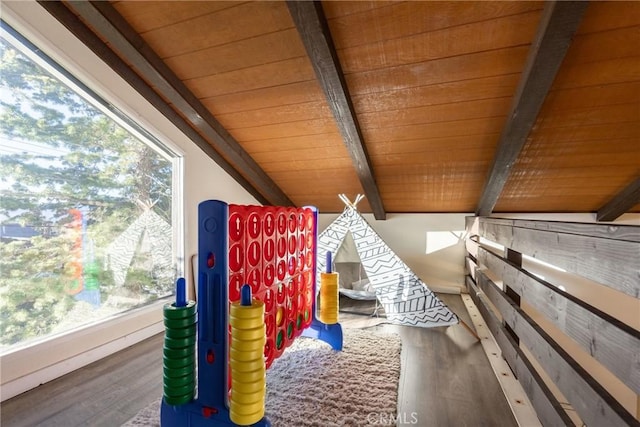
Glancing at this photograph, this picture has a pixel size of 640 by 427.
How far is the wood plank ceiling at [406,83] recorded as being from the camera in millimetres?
1393

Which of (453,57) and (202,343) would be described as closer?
(202,343)

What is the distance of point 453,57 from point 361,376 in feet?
5.98

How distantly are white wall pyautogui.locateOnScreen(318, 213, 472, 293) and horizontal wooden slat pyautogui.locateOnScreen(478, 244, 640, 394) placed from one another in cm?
221

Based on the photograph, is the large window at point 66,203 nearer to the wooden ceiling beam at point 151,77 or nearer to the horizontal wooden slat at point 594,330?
the wooden ceiling beam at point 151,77

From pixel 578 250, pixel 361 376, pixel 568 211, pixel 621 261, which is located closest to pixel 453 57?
pixel 578 250

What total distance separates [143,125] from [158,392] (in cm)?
174

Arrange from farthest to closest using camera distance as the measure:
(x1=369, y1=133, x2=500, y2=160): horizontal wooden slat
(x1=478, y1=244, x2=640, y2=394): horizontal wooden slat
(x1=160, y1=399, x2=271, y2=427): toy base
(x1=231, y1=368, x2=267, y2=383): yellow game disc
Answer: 1. (x1=369, y1=133, x2=500, y2=160): horizontal wooden slat
2. (x1=160, y1=399, x2=271, y2=427): toy base
3. (x1=231, y1=368, x2=267, y2=383): yellow game disc
4. (x1=478, y1=244, x2=640, y2=394): horizontal wooden slat

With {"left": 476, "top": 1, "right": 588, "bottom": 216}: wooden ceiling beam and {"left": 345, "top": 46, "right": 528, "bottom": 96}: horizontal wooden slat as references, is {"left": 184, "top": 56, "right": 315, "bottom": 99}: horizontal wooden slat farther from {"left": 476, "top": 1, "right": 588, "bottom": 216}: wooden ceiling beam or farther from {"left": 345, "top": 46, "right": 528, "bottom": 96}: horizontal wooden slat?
{"left": 476, "top": 1, "right": 588, "bottom": 216}: wooden ceiling beam

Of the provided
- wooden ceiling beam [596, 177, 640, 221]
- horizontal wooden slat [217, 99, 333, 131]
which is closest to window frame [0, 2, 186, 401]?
horizontal wooden slat [217, 99, 333, 131]

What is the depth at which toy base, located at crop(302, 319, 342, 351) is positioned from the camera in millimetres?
1931

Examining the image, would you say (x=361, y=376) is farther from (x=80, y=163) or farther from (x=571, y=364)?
(x=80, y=163)

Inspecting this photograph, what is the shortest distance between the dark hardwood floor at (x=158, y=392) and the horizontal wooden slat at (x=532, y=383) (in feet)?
0.46

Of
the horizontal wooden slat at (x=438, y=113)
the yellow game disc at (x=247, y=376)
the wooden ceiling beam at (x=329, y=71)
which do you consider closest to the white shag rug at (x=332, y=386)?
the yellow game disc at (x=247, y=376)

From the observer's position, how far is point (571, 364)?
974mm
